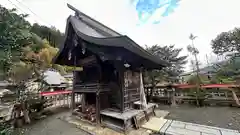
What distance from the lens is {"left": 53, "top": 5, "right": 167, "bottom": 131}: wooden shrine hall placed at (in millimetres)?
3863

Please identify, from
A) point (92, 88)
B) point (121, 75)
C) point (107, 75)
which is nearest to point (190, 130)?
point (121, 75)

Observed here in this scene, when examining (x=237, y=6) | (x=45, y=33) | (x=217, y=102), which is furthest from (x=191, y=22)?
(x=45, y=33)

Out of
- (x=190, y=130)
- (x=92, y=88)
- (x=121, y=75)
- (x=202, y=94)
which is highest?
(x=121, y=75)

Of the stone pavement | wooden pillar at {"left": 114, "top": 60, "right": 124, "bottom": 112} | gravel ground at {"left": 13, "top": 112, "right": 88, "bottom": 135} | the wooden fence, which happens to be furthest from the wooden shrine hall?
the wooden fence

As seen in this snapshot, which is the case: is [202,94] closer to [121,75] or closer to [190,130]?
[190,130]

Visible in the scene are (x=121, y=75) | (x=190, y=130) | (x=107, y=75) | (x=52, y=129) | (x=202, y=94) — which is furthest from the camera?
(x=202, y=94)

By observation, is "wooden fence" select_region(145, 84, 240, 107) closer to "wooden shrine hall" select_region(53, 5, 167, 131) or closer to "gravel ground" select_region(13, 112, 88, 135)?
"wooden shrine hall" select_region(53, 5, 167, 131)

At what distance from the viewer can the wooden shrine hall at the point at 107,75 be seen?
3.86m

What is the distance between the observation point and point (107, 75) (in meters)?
5.07

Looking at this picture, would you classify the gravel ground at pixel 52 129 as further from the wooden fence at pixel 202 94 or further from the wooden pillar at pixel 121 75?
the wooden fence at pixel 202 94

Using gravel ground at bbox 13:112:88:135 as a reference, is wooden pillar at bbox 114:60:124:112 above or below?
above

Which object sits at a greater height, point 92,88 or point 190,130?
point 92,88

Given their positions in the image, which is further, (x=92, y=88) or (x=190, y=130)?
(x=92, y=88)

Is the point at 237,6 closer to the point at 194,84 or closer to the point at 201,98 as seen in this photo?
the point at 194,84
